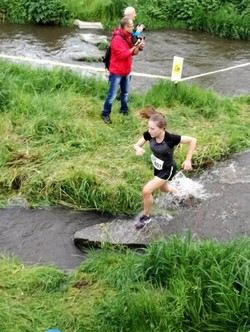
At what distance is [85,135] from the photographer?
24.0 ft

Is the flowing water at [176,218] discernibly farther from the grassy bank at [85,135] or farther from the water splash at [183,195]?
the grassy bank at [85,135]

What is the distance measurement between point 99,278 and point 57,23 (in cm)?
1014

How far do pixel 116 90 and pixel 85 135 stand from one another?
3.01 ft

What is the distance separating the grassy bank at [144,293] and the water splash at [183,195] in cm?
145

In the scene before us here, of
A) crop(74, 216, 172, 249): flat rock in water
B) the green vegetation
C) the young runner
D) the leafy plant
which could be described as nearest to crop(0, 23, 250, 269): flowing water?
crop(74, 216, 172, 249): flat rock in water

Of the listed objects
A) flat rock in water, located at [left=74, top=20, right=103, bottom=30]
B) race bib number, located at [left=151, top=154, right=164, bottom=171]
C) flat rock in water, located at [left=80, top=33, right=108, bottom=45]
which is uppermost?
flat rock in water, located at [left=74, top=20, right=103, bottom=30]

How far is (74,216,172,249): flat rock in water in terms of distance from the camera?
5.49 metres

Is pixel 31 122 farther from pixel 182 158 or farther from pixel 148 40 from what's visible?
pixel 148 40

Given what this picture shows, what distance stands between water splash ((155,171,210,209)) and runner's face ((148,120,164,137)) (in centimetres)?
112

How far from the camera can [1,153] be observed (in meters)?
6.88

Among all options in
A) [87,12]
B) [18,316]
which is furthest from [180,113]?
[87,12]

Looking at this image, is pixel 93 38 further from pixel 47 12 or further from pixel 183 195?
pixel 183 195

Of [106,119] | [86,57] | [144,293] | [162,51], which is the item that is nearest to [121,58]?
[106,119]

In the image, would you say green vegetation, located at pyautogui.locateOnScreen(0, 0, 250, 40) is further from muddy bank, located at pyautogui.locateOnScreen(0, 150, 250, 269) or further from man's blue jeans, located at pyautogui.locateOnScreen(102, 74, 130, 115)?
muddy bank, located at pyautogui.locateOnScreen(0, 150, 250, 269)
